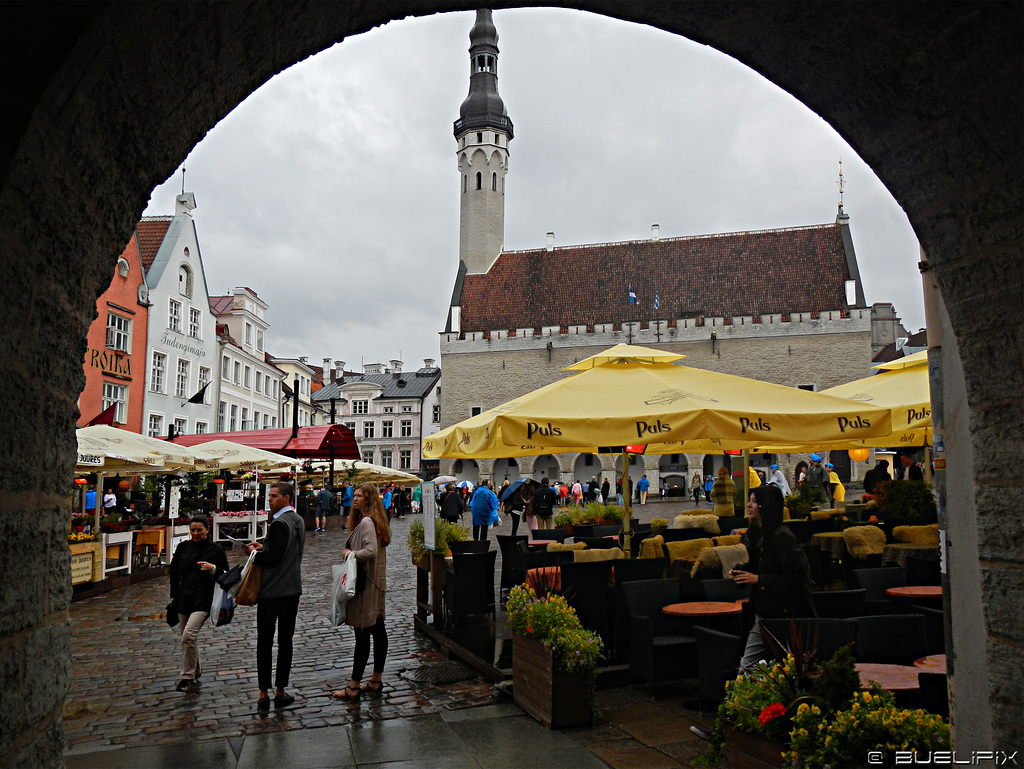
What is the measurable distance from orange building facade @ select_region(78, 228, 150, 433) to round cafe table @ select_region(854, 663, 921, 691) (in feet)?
83.9

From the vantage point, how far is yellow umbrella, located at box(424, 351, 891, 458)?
22.9ft

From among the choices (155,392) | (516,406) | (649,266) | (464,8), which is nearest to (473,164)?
(649,266)

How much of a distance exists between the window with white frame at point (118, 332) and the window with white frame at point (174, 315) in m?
2.75

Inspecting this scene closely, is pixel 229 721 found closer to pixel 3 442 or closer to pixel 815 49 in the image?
pixel 3 442

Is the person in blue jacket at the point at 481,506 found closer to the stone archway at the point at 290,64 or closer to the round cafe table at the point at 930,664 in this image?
the round cafe table at the point at 930,664

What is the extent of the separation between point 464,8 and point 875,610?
5248 millimetres

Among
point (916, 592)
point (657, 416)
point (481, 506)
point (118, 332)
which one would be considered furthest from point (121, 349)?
point (916, 592)

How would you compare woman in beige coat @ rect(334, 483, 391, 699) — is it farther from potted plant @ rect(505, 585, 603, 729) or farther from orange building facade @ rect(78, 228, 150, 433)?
orange building facade @ rect(78, 228, 150, 433)

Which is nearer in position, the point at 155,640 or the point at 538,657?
the point at 538,657

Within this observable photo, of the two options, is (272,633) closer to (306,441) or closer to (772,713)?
(772,713)

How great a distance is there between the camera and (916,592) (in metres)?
6.45

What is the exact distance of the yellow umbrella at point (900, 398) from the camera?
817 centimetres

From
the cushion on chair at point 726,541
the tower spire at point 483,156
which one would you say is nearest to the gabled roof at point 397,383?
the tower spire at point 483,156

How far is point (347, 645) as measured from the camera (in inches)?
324
